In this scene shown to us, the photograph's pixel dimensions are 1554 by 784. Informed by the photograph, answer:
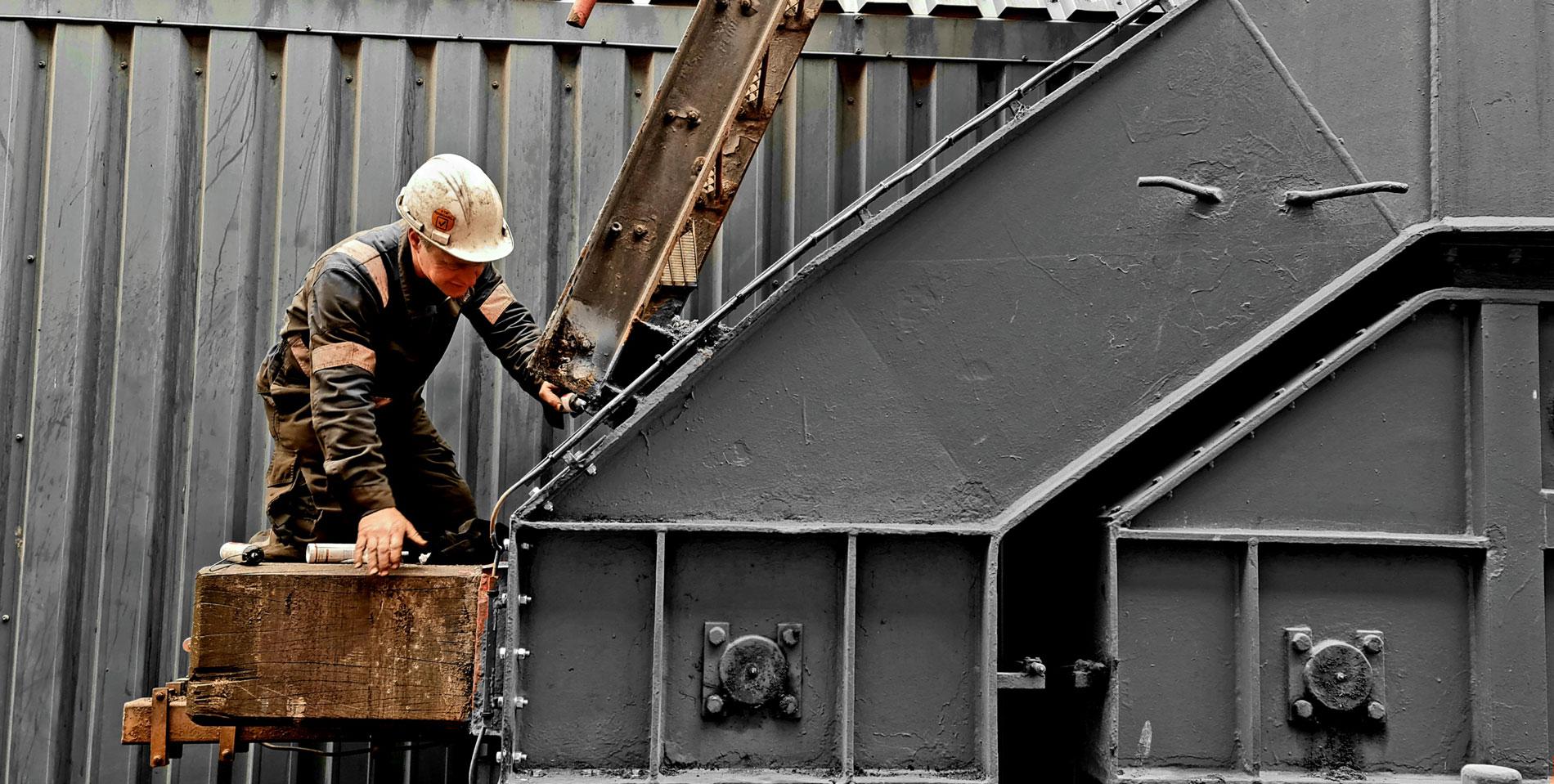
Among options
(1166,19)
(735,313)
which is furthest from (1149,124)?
(735,313)

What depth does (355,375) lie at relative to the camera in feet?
11.7

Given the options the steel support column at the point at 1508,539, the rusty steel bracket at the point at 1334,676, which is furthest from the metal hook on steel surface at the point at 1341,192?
the rusty steel bracket at the point at 1334,676

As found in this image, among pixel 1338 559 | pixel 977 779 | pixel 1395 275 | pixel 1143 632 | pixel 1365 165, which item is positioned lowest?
pixel 977 779

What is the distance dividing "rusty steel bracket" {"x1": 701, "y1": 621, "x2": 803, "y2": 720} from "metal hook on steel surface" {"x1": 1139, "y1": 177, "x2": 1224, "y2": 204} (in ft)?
5.85

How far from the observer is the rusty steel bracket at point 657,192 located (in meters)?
3.31

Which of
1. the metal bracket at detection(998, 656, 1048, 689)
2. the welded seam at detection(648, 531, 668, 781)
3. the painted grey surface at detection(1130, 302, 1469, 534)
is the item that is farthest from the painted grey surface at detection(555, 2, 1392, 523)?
the metal bracket at detection(998, 656, 1048, 689)

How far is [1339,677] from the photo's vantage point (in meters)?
3.16

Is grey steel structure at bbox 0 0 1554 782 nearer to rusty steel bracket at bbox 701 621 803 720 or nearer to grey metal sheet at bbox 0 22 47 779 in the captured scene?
rusty steel bracket at bbox 701 621 803 720

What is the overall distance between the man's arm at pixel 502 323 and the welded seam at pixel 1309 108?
281 centimetres

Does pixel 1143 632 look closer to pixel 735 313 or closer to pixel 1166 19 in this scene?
pixel 1166 19

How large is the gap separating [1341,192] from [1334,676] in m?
1.49

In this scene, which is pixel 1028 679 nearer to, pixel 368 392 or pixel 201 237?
pixel 368 392

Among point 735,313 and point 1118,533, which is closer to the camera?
point 1118,533

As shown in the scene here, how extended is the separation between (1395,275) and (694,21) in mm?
2462
